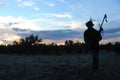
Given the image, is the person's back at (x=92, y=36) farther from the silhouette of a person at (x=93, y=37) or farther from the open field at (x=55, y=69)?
the open field at (x=55, y=69)

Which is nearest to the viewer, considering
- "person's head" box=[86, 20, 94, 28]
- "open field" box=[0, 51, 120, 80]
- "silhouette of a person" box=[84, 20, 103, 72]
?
"open field" box=[0, 51, 120, 80]

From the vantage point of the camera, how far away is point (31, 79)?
17.8 m

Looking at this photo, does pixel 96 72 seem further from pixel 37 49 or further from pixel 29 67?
pixel 37 49

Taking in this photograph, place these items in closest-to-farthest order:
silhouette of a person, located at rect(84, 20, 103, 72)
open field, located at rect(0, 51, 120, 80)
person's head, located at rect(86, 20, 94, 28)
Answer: open field, located at rect(0, 51, 120, 80) < person's head, located at rect(86, 20, 94, 28) < silhouette of a person, located at rect(84, 20, 103, 72)

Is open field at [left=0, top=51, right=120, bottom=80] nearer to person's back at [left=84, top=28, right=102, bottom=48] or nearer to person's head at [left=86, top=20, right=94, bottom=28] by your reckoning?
person's back at [left=84, top=28, right=102, bottom=48]

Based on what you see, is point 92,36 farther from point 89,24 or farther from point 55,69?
point 55,69

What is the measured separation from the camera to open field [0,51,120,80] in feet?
59.7

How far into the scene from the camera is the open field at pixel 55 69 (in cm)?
A: 1819

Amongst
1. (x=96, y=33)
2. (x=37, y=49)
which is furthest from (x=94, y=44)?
(x=37, y=49)

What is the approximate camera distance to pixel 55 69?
19.1m

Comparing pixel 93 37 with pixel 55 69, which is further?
pixel 93 37

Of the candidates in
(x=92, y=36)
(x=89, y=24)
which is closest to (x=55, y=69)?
(x=92, y=36)

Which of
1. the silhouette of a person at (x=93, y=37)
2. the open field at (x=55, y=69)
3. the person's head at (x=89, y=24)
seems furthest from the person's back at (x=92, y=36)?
the open field at (x=55, y=69)

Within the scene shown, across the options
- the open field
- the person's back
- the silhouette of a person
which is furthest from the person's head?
the open field
